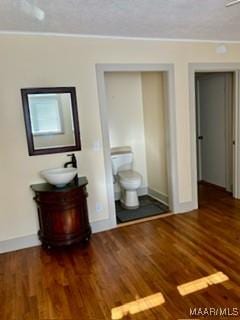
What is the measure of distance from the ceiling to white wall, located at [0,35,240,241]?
0.18 meters

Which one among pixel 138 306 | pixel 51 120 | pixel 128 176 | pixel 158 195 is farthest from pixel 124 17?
pixel 158 195

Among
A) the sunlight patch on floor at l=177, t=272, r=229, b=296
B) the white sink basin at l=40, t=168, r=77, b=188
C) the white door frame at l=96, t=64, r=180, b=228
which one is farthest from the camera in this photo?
the white door frame at l=96, t=64, r=180, b=228

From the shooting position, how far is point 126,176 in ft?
14.0

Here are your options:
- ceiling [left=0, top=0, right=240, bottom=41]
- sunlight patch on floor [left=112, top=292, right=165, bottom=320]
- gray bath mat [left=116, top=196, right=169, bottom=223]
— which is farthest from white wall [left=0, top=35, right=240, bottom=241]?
sunlight patch on floor [left=112, top=292, right=165, bottom=320]

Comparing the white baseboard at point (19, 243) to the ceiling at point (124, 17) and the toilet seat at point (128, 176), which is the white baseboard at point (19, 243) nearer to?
the toilet seat at point (128, 176)

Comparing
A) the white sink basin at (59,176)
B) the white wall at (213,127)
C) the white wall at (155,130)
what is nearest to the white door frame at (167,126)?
the white wall at (155,130)

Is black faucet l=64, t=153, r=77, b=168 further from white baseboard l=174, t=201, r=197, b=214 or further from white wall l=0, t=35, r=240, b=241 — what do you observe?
white baseboard l=174, t=201, r=197, b=214

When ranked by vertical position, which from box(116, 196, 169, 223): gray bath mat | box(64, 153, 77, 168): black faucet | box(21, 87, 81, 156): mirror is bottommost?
box(116, 196, 169, 223): gray bath mat

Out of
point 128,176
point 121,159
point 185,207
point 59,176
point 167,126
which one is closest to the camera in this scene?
point 59,176

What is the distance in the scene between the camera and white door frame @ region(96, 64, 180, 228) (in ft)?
11.0

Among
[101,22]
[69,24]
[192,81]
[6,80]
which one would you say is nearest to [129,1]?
[101,22]

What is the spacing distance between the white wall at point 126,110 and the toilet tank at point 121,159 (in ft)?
0.55

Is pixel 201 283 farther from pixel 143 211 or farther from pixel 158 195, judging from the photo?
pixel 158 195

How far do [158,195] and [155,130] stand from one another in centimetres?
113
